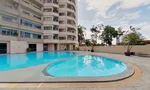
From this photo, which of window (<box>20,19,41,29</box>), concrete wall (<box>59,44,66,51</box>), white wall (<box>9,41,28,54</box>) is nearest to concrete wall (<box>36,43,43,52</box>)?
window (<box>20,19,41,29</box>)

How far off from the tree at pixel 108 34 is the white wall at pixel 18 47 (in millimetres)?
28197

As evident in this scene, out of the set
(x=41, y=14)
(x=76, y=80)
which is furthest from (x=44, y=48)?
(x=76, y=80)

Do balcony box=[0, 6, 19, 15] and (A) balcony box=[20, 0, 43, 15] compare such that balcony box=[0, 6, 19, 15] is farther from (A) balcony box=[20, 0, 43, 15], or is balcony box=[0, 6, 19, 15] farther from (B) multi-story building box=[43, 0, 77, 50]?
(B) multi-story building box=[43, 0, 77, 50]

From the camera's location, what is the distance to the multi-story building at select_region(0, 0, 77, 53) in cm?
2348

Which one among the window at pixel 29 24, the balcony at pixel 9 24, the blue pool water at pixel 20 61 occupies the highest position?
the window at pixel 29 24

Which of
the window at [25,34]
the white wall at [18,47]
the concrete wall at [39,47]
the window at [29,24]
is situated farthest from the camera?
the concrete wall at [39,47]

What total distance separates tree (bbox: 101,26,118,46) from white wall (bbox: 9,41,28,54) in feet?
92.5

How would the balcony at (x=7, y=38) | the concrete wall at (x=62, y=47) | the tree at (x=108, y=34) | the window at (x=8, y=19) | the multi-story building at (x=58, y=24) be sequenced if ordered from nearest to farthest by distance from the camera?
the balcony at (x=7, y=38) → the window at (x=8, y=19) → the multi-story building at (x=58, y=24) → the concrete wall at (x=62, y=47) → the tree at (x=108, y=34)

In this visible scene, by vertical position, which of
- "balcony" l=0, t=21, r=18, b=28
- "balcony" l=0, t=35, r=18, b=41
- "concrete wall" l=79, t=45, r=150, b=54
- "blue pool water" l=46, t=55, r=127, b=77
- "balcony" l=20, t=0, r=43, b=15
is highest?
"balcony" l=20, t=0, r=43, b=15

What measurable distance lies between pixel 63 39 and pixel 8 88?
3397cm

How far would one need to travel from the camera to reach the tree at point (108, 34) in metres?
43.4

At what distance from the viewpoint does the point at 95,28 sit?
144 feet

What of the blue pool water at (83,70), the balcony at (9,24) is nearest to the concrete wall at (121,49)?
the blue pool water at (83,70)

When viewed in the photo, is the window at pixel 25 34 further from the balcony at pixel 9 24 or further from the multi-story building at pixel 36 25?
the balcony at pixel 9 24
